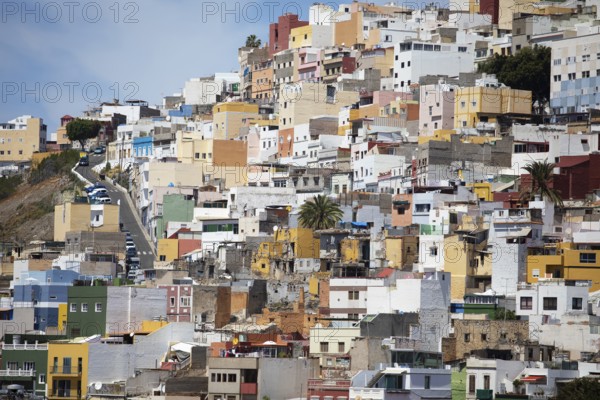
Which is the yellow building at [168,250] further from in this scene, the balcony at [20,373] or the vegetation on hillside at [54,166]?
the vegetation on hillside at [54,166]

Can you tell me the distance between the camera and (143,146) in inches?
4847

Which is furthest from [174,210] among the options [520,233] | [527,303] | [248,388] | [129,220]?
[248,388]

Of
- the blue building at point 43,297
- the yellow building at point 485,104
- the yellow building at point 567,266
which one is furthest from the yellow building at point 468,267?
the yellow building at point 485,104

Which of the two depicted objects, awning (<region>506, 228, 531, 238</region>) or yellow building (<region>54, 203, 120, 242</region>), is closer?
awning (<region>506, 228, 531, 238</region>)

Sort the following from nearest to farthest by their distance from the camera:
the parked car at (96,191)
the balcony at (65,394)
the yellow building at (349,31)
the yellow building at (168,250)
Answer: the balcony at (65,394) < the yellow building at (168,250) < the parked car at (96,191) < the yellow building at (349,31)

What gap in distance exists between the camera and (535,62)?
106562mm

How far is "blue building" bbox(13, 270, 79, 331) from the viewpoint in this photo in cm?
7825

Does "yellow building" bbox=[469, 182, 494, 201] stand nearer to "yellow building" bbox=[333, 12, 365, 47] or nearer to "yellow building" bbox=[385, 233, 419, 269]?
"yellow building" bbox=[385, 233, 419, 269]

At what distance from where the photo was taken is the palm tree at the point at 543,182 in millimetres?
80750

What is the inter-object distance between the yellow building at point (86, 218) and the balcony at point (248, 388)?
40880mm

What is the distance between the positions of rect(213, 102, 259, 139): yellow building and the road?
7.76m

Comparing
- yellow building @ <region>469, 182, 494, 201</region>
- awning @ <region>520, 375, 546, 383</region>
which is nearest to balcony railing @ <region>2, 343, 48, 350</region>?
awning @ <region>520, 375, 546, 383</region>

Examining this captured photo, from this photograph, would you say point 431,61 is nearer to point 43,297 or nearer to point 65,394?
point 43,297

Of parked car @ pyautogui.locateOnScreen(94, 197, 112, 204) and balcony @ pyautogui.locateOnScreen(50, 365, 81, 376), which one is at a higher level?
parked car @ pyautogui.locateOnScreen(94, 197, 112, 204)
